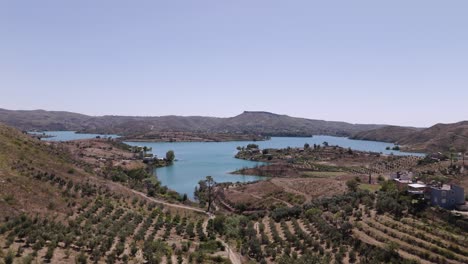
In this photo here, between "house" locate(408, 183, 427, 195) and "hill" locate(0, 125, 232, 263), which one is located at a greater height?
"house" locate(408, 183, 427, 195)

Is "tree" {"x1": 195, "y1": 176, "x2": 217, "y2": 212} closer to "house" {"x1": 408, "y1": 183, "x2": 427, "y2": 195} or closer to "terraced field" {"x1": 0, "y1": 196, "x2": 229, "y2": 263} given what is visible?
"terraced field" {"x1": 0, "y1": 196, "x2": 229, "y2": 263}

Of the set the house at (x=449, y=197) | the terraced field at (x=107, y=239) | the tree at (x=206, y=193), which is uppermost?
the house at (x=449, y=197)

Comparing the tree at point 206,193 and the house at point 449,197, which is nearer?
the house at point 449,197

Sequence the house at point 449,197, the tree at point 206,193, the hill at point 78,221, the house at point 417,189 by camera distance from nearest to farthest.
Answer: the hill at point 78,221, the house at point 449,197, the house at point 417,189, the tree at point 206,193

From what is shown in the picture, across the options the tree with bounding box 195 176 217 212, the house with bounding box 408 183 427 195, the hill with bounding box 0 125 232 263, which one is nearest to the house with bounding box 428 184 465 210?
the house with bounding box 408 183 427 195

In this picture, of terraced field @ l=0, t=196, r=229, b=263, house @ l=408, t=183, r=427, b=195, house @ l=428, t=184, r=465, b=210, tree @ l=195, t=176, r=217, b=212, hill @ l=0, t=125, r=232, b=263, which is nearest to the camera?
terraced field @ l=0, t=196, r=229, b=263

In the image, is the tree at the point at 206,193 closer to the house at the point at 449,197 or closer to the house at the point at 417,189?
the house at the point at 417,189

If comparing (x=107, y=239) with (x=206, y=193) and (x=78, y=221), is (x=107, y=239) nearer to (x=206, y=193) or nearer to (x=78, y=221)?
(x=78, y=221)

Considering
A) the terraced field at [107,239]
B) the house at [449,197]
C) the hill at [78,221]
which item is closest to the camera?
the terraced field at [107,239]

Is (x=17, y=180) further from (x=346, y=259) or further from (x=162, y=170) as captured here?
(x=162, y=170)

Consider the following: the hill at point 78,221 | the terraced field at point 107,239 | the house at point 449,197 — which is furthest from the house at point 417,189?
the hill at point 78,221

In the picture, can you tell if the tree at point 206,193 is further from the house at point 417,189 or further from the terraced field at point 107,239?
the house at point 417,189

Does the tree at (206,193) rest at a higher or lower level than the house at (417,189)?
lower

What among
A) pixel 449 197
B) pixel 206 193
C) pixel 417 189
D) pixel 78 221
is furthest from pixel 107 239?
pixel 206 193
